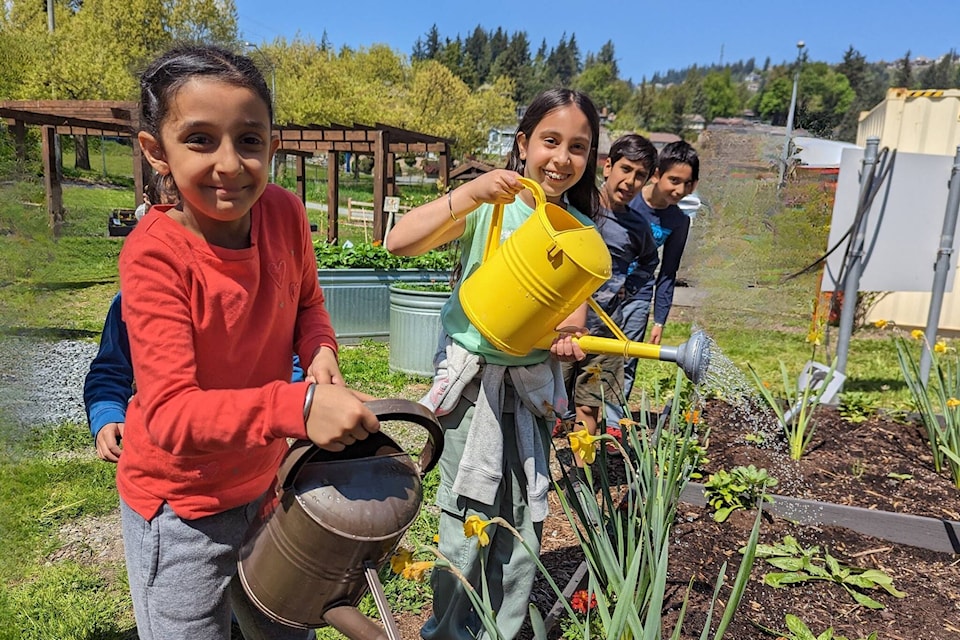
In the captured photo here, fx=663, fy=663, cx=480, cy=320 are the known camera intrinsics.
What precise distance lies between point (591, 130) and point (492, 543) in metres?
1.02

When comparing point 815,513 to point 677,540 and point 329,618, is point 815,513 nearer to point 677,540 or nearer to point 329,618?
point 677,540

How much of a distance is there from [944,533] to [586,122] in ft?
6.35

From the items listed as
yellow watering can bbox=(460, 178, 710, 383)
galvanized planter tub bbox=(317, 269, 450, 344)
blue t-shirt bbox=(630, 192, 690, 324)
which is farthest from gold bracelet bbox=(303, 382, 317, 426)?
galvanized planter tub bbox=(317, 269, 450, 344)

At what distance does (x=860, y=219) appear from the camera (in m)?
3.57

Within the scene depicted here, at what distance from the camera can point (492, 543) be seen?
162 centimetres

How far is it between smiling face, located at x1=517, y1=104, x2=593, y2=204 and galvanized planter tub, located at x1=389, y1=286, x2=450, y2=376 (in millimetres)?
2864

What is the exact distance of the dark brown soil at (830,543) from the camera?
6.13 ft

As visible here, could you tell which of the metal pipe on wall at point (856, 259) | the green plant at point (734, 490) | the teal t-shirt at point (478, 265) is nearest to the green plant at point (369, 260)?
the metal pipe on wall at point (856, 259)

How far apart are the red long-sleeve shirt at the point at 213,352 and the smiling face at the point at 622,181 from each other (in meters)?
1.98

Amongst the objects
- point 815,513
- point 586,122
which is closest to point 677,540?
point 815,513

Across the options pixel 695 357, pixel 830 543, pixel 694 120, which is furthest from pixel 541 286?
pixel 694 120

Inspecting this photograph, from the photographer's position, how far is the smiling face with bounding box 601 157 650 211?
2930 mm

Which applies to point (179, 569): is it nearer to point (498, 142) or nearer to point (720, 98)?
point (498, 142)

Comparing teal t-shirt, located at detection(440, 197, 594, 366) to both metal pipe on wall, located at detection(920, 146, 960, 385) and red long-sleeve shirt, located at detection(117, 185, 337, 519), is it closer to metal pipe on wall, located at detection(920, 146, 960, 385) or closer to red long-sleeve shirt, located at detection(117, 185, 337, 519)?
red long-sleeve shirt, located at detection(117, 185, 337, 519)
